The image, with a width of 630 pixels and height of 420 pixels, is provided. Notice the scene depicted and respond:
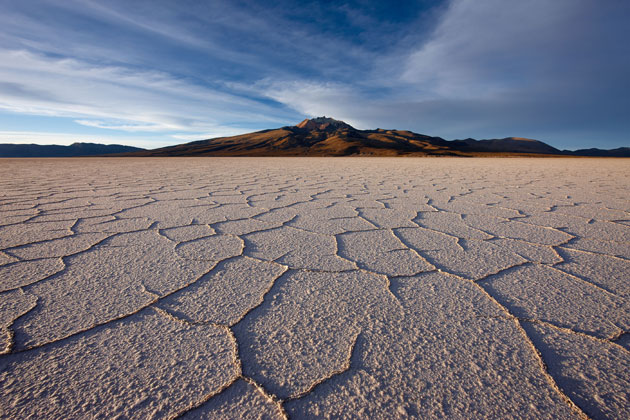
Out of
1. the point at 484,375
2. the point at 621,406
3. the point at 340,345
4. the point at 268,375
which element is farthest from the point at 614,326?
the point at 268,375

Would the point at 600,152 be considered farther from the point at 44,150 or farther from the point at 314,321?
the point at 44,150

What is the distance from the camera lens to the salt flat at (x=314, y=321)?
667 mm

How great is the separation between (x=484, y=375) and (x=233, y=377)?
24.7 inches

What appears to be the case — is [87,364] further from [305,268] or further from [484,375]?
[484,375]

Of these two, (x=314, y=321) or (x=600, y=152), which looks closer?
(x=314, y=321)

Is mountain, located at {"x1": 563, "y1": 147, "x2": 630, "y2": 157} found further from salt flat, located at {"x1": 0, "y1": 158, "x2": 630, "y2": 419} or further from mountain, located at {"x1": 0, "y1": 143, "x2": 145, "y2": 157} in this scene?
mountain, located at {"x1": 0, "y1": 143, "x2": 145, "y2": 157}

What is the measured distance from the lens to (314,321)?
0.95 m

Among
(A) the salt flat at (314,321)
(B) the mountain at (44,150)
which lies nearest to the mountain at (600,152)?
(A) the salt flat at (314,321)

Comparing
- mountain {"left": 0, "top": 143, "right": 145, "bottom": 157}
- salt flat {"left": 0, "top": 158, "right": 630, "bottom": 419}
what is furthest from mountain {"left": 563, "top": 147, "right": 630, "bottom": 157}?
mountain {"left": 0, "top": 143, "right": 145, "bottom": 157}

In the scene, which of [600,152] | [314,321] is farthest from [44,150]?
[600,152]

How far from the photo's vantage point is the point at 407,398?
0.67 metres

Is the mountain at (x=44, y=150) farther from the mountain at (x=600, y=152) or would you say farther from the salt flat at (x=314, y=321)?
the mountain at (x=600, y=152)

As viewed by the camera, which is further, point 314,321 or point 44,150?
point 44,150

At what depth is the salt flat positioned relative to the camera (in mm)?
667
